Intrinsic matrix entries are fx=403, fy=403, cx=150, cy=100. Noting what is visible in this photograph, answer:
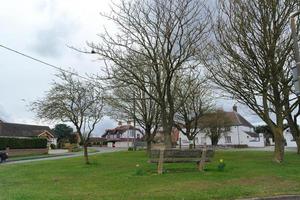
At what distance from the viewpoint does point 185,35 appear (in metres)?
22.4

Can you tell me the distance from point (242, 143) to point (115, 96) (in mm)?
62640

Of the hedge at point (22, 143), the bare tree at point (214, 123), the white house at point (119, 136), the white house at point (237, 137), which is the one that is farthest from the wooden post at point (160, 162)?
the white house at point (119, 136)

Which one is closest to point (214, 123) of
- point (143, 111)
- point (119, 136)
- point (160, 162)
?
point (143, 111)

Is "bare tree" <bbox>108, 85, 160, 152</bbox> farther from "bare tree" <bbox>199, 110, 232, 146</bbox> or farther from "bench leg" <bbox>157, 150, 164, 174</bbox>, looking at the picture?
"bare tree" <bbox>199, 110, 232, 146</bbox>

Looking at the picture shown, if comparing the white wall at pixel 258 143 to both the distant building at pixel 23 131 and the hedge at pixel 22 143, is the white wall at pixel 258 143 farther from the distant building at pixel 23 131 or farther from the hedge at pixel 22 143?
the hedge at pixel 22 143

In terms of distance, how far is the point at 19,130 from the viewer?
82250 mm

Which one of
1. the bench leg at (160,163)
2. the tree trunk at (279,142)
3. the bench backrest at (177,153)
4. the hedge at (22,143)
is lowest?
the bench leg at (160,163)

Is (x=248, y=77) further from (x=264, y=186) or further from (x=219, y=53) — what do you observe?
(x=264, y=186)

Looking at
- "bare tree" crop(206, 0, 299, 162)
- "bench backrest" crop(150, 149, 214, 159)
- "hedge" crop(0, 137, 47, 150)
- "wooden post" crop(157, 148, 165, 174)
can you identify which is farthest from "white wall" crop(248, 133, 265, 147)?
"wooden post" crop(157, 148, 165, 174)

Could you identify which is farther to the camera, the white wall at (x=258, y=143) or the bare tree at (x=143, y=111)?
the white wall at (x=258, y=143)

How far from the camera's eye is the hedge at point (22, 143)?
54.5 meters

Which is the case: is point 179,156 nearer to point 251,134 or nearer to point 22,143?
point 22,143

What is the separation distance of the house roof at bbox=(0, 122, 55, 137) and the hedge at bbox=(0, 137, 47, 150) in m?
14.8

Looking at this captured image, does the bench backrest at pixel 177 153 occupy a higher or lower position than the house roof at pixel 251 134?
lower
